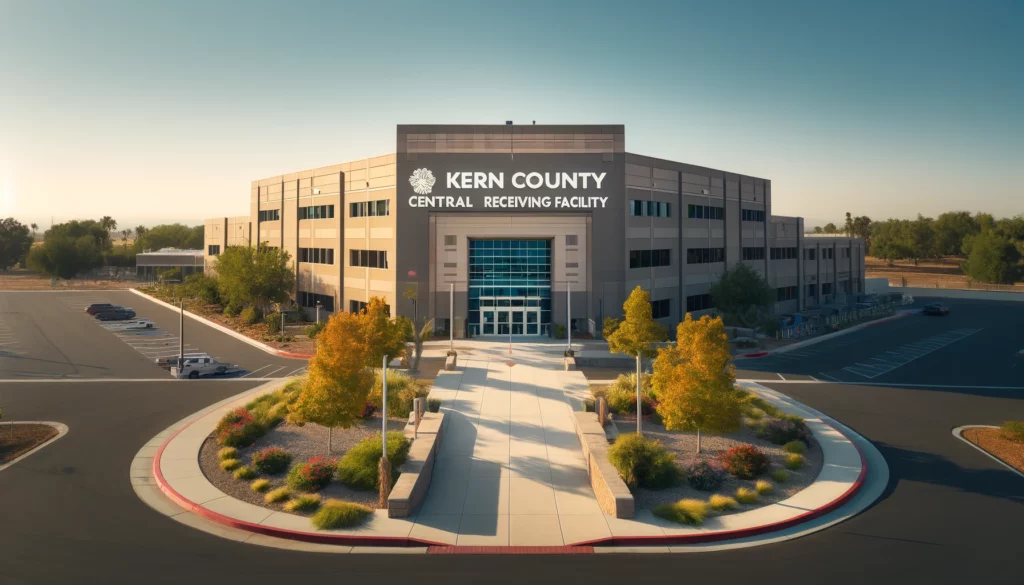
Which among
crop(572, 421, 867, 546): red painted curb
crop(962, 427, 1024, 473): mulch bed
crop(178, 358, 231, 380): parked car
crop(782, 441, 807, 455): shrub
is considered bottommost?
crop(572, 421, 867, 546): red painted curb

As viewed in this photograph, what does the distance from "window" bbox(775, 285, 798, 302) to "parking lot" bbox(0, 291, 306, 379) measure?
55.5m

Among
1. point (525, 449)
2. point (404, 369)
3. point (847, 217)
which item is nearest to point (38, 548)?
point (525, 449)

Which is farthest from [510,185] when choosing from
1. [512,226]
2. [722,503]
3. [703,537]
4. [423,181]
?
[703,537]

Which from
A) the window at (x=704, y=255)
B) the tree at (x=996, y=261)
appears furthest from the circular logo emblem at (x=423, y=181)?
the tree at (x=996, y=261)

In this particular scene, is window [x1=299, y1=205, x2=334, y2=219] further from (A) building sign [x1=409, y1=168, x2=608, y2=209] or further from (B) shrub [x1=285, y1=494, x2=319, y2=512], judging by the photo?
(B) shrub [x1=285, y1=494, x2=319, y2=512]

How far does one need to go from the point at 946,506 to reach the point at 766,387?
16465mm

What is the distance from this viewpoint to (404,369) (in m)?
36.1

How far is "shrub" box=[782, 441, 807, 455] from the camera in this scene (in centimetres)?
2216

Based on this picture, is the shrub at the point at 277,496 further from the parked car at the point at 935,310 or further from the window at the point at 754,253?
the parked car at the point at 935,310

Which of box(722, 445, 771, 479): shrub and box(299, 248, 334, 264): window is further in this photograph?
box(299, 248, 334, 264): window

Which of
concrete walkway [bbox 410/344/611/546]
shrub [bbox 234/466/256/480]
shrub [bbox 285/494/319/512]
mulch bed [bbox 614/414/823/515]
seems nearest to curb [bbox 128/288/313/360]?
shrub [bbox 234/466/256/480]

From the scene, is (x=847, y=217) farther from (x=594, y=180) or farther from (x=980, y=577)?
(x=980, y=577)

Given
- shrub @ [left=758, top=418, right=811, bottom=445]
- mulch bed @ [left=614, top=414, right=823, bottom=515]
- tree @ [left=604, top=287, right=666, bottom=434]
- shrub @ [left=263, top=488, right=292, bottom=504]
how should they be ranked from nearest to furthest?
1. shrub @ [left=263, top=488, right=292, bottom=504]
2. mulch bed @ [left=614, top=414, right=823, bottom=515]
3. shrub @ [left=758, top=418, right=811, bottom=445]
4. tree @ [left=604, top=287, right=666, bottom=434]

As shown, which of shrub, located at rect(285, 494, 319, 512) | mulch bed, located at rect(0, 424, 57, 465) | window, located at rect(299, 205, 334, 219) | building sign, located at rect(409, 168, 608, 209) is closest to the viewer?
shrub, located at rect(285, 494, 319, 512)
